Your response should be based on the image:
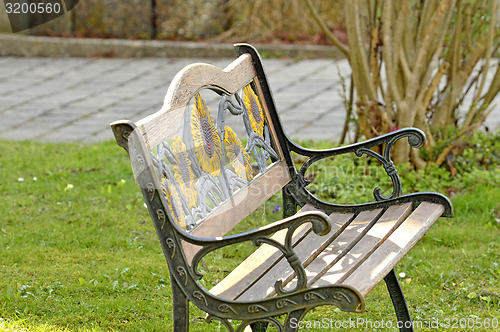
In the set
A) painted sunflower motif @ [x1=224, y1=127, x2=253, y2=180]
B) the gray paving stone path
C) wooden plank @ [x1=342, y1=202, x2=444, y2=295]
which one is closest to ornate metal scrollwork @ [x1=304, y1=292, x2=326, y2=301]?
wooden plank @ [x1=342, y1=202, x2=444, y2=295]

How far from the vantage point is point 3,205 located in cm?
452

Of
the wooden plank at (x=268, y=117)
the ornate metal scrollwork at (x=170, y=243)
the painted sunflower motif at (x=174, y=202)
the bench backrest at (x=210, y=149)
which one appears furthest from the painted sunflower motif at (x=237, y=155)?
the ornate metal scrollwork at (x=170, y=243)

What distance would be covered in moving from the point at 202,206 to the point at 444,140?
8.75ft

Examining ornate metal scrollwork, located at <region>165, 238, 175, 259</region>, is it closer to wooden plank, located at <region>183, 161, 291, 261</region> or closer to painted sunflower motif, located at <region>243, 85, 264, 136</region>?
wooden plank, located at <region>183, 161, 291, 261</region>

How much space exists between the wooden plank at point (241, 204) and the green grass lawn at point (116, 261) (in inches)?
24.4

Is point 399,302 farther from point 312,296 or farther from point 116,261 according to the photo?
point 116,261

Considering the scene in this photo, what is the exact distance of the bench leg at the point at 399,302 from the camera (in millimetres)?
2885

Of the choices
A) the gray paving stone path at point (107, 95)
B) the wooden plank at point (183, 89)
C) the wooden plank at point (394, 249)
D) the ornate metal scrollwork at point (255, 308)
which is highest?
the wooden plank at point (183, 89)

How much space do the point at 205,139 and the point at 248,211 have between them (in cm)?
36

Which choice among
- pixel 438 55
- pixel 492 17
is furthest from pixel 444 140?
pixel 492 17

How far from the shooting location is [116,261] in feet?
12.5

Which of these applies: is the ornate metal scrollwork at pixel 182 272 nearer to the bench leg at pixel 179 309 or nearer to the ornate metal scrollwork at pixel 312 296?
the bench leg at pixel 179 309

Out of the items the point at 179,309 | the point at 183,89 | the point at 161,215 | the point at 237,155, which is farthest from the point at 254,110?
A: the point at 179,309

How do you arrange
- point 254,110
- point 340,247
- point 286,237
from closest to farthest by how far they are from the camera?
point 286,237, point 340,247, point 254,110
